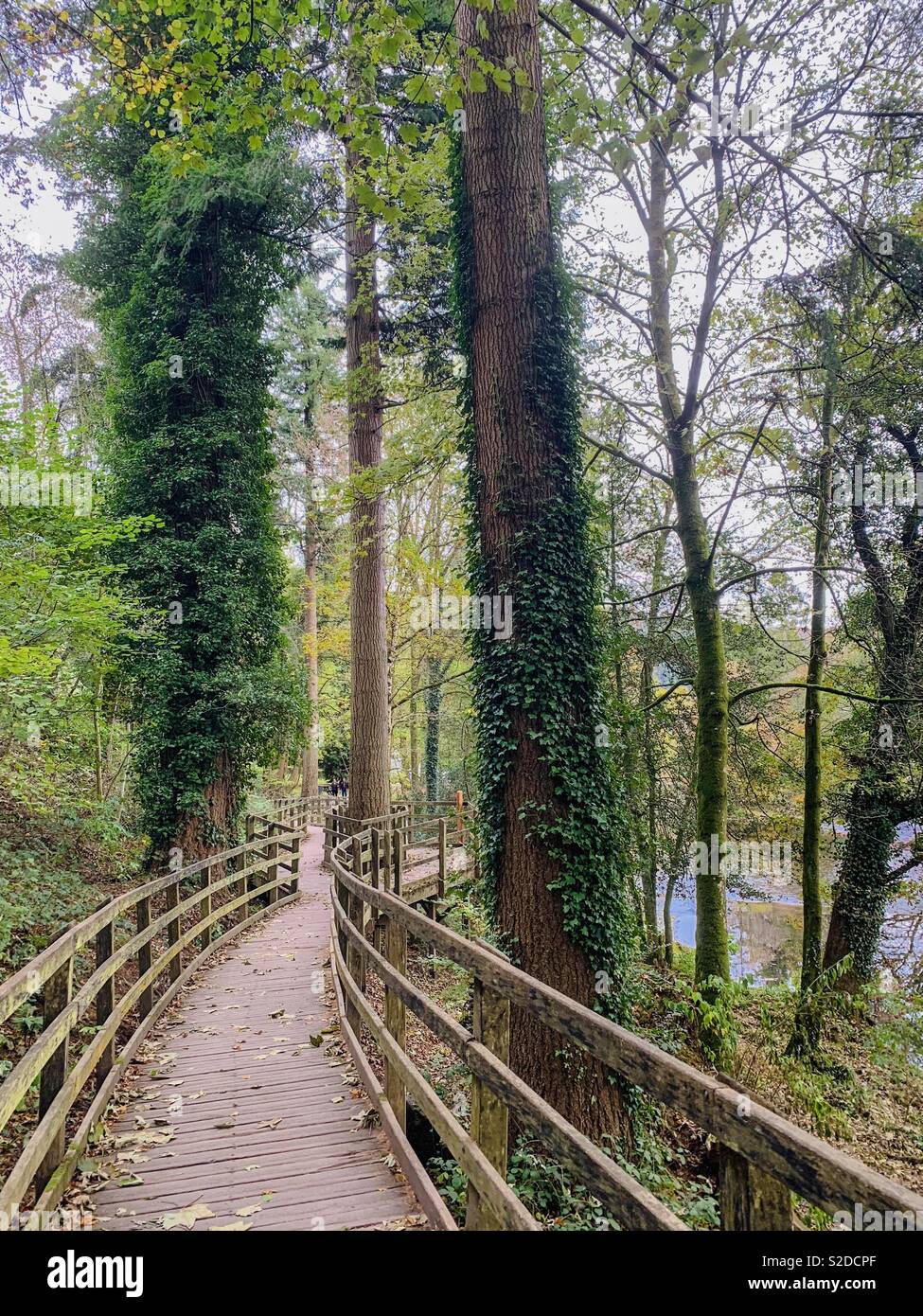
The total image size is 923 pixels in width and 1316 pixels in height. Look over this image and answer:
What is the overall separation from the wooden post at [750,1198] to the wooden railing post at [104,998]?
382 centimetres

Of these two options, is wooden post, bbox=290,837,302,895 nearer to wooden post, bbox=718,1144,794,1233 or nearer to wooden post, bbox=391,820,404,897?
wooden post, bbox=391,820,404,897

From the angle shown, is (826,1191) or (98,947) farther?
(98,947)

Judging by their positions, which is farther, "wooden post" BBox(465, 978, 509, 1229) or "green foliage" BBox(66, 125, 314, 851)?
"green foliage" BBox(66, 125, 314, 851)

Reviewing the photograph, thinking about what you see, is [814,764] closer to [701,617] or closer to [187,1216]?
[701,617]

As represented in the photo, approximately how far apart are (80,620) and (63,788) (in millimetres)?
2644

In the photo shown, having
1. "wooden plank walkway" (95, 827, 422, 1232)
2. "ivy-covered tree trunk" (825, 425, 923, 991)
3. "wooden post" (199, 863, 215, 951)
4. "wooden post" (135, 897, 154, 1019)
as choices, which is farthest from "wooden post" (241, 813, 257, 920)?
"ivy-covered tree trunk" (825, 425, 923, 991)

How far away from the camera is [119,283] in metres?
12.2

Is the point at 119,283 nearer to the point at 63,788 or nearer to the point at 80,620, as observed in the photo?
the point at 80,620

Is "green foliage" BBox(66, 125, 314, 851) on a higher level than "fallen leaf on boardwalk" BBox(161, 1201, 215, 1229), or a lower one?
higher

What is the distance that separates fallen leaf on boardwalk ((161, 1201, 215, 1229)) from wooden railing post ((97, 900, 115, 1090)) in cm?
134

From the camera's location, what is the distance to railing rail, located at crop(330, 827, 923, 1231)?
1.39 metres

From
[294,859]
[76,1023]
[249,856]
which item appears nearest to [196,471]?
[249,856]

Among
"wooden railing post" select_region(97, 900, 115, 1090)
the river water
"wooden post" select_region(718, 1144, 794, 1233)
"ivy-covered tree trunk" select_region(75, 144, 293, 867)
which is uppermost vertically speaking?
"ivy-covered tree trunk" select_region(75, 144, 293, 867)

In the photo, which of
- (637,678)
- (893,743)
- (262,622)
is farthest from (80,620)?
(893,743)
